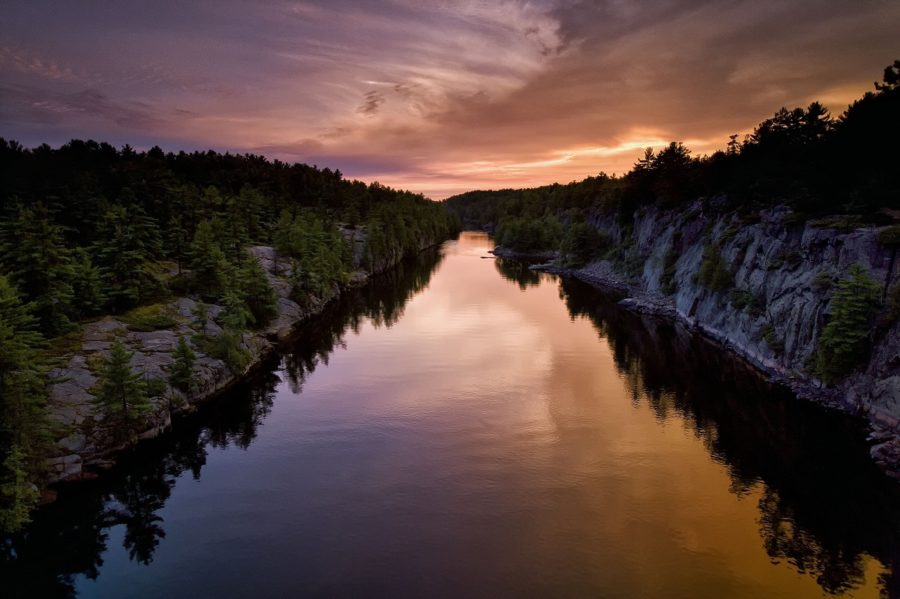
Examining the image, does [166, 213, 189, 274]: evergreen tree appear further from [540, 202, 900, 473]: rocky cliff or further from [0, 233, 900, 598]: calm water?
[540, 202, 900, 473]: rocky cliff

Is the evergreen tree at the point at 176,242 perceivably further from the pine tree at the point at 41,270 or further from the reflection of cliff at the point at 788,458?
the reflection of cliff at the point at 788,458

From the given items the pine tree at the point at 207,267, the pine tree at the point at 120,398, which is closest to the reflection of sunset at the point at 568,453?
the pine tree at the point at 120,398

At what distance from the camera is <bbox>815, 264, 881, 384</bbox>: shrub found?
43875 mm

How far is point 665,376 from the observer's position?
191 feet

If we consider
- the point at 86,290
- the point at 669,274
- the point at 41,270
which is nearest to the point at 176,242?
the point at 86,290

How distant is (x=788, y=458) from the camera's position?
39.3 m

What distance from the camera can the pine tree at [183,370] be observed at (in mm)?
46781

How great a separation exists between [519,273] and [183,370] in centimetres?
10605

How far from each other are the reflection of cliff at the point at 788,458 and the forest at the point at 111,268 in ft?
145

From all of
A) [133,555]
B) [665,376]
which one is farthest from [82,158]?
[665,376]

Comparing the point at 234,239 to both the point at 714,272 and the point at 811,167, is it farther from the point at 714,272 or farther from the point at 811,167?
the point at 811,167

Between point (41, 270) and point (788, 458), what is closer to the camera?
point (788, 458)

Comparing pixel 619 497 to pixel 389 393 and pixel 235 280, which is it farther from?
pixel 235 280

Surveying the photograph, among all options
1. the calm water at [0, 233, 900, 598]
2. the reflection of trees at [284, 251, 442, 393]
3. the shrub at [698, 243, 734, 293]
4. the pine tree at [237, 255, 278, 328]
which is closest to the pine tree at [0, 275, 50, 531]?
the calm water at [0, 233, 900, 598]
